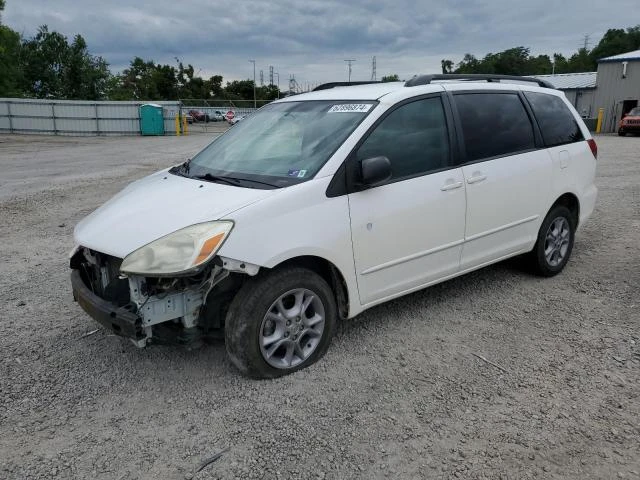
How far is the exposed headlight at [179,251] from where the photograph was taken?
2.87 m

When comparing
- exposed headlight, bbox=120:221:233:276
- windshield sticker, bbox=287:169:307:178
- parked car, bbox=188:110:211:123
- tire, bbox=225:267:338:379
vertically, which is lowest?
tire, bbox=225:267:338:379

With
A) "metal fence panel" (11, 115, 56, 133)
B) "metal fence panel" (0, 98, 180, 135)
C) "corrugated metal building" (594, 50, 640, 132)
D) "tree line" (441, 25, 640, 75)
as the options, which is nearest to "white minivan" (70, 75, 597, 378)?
"metal fence panel" (0, 98, 180, 135)

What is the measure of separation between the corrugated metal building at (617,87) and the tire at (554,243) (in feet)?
121

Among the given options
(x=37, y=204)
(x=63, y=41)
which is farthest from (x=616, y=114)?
(x=63, y=41)

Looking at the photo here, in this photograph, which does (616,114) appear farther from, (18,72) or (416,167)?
(18,72)

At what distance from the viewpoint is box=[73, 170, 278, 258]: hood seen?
3092 millimetres

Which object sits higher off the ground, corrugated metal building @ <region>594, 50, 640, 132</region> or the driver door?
corrugated metal building @ <region>594, 50, 640, 132</region>

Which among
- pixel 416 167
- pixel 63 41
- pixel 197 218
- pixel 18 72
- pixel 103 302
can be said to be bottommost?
pixel 103 302

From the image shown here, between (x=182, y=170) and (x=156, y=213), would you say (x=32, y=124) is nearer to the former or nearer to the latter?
(x=182, y=170)

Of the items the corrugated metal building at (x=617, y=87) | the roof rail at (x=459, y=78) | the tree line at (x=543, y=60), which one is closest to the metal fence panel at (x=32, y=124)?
the roof rail at (x=459, y=78)

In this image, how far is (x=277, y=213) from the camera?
10.3 feet

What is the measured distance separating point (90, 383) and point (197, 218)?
1.29 meters

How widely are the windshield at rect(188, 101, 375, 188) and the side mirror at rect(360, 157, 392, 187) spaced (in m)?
0.25

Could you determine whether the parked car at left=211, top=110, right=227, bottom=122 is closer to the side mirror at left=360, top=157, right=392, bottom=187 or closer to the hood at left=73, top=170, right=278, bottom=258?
the hood at left=73, top=170, right=278, bottom=258
